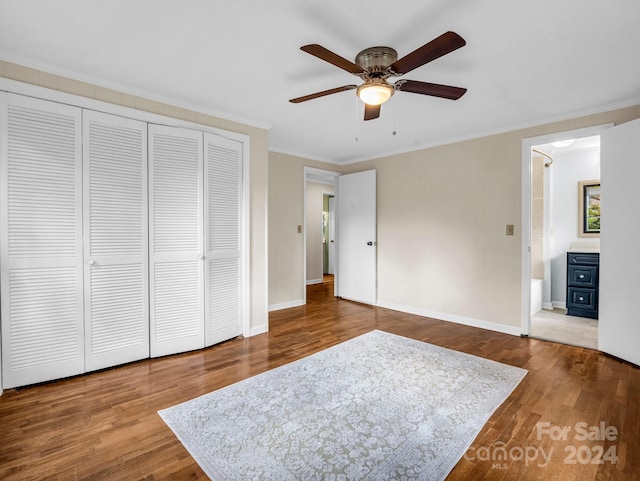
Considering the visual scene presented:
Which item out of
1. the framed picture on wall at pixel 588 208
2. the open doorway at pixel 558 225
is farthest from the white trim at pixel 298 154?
the framed picture on wall at pixel 588 208

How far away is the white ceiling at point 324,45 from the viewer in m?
1.87

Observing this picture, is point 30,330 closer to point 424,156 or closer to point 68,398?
point 68,398

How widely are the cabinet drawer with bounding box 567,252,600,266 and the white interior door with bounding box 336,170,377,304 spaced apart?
113 inches

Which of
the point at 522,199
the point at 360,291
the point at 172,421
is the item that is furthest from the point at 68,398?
the point at 522,199

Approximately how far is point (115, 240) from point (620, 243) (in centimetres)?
476

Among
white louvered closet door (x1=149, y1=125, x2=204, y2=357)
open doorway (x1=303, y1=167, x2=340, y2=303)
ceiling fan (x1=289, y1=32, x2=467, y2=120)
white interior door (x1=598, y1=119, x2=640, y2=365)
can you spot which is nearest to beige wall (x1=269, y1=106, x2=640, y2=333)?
white interior door (x1=598, y1=119, x2=640, y2=365)

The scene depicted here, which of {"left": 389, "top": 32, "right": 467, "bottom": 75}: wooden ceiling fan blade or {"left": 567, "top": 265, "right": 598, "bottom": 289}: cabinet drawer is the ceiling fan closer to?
{"left": 389, "top": 32, "right": 467, "bottom": 75}: wooden ceiling fan blade

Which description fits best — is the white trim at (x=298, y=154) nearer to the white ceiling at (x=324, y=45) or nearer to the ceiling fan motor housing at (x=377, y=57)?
the white ceiling at (x=324, y=45)

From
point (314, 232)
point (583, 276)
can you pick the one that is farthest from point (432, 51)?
point (314, 232)

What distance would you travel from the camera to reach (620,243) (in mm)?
3100

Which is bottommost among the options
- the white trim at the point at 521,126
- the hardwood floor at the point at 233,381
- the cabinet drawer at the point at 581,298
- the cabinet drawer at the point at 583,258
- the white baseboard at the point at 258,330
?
the hardwood floor at the point at 233,381

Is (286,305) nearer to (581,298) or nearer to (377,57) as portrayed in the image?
(377,57)

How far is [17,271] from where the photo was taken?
246cm

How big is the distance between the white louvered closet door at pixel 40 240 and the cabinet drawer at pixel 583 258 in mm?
6104
